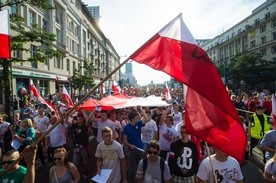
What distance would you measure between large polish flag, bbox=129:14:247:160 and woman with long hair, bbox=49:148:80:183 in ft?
6.46

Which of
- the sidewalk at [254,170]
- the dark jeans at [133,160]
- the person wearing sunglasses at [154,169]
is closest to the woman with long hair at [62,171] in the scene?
the person wearing sunglasses at [154,169]

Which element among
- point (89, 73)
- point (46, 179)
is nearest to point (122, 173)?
point (46, 179)

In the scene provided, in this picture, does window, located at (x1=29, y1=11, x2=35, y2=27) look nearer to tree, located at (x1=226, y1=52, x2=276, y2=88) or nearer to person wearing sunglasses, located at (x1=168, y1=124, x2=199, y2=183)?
person wearing sunglasses, located at (x1=168, y1=124, x2=199, y2=183)

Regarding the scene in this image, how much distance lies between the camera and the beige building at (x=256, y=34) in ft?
192

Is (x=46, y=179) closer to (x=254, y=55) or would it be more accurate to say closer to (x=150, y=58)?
(x=150, y=58)

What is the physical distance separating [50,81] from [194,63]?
118 feet

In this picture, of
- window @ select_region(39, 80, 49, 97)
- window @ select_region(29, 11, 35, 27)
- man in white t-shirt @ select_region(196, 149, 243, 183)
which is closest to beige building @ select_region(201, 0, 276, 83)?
window @ select_region(39, 80, 49, 97)

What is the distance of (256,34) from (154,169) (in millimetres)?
67272

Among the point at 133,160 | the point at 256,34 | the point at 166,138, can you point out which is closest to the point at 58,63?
the point at 133,160

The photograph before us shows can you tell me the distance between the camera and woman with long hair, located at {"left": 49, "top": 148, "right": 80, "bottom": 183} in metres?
4.57

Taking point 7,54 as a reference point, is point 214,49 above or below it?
above

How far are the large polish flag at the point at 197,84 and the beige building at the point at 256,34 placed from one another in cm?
5265

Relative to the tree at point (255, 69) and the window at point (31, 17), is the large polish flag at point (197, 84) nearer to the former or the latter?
the window at point (31, 17)

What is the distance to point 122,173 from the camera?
546 centimetres
